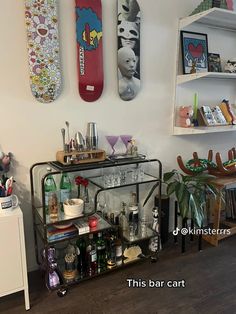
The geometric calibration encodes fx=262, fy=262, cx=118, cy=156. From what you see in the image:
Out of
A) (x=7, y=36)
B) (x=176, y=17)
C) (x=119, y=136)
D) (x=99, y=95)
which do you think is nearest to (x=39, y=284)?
(x=119, y=136)

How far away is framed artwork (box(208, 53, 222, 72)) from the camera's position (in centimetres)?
229

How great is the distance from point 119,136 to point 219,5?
3.97 feet

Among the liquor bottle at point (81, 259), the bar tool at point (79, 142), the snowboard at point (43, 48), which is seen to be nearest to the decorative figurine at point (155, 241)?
the liquor bottle at point (81, 259)

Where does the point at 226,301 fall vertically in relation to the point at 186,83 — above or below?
below

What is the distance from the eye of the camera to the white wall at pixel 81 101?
1600mm

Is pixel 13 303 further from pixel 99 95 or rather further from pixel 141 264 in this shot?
pixel 99 95

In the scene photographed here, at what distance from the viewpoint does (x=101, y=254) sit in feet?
5.92

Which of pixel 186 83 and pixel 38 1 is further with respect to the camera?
pixel 186 83

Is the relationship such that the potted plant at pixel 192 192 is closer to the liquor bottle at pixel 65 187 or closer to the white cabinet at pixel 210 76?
the white cabinet at pixel 210 76

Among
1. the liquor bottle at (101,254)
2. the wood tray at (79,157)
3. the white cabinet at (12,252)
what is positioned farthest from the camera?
the liquor bottle at (101,254)

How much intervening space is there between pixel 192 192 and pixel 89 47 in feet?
4.21

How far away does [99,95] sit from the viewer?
1848mm

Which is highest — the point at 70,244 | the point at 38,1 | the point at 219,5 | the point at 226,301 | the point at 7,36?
the point at 219,5

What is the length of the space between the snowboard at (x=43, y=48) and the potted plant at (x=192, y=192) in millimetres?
1107
